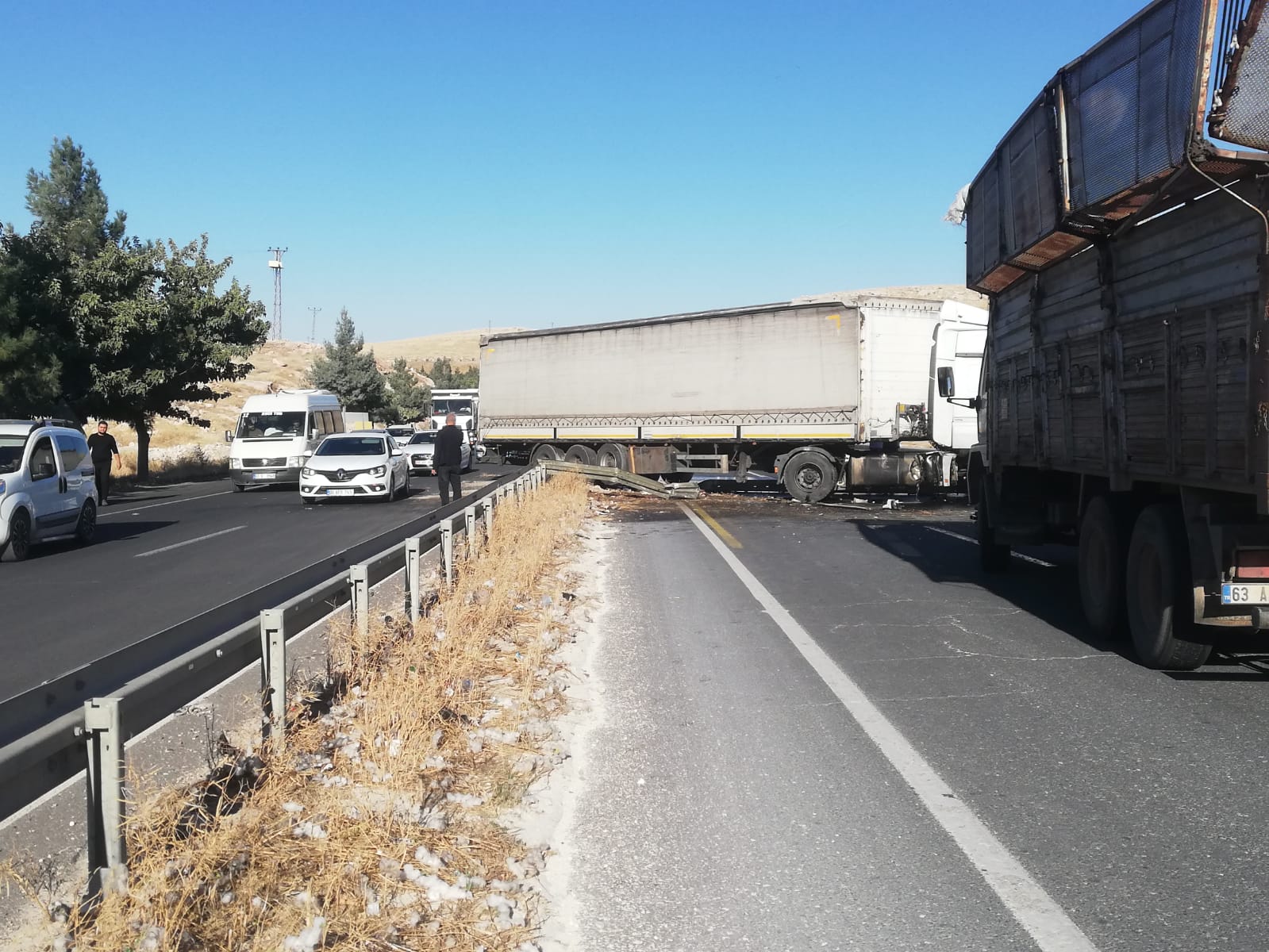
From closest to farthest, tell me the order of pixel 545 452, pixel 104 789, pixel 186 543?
pixel 104 789 < pixel 186 543 < pixel 545 452

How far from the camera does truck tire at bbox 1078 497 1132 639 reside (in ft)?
27.7

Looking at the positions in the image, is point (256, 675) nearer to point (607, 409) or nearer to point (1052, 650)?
point (1052, 650)

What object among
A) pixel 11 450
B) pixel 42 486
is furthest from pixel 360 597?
pixel 11 450

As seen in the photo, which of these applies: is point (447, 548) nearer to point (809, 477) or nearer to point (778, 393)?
point (809, 477)

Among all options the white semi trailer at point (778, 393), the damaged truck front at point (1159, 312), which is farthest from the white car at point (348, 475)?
the damaged truck front at point (1159, 312)

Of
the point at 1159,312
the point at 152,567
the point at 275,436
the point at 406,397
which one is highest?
Result: the point at 406,397

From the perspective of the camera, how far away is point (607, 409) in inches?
1195

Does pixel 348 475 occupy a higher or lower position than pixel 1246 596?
higher

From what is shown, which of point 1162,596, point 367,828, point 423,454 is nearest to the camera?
point 367,828

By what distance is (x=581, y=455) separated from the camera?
31.6 metres

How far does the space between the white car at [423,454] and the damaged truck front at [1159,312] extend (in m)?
27.7

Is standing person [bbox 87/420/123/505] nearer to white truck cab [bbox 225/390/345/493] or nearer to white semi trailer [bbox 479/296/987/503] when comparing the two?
white truck cab [bbox 225/390/345/493]

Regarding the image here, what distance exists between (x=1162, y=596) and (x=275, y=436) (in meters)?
24.8

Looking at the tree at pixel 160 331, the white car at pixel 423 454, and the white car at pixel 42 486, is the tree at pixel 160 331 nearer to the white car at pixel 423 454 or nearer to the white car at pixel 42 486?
the white car at pixel 423 454
